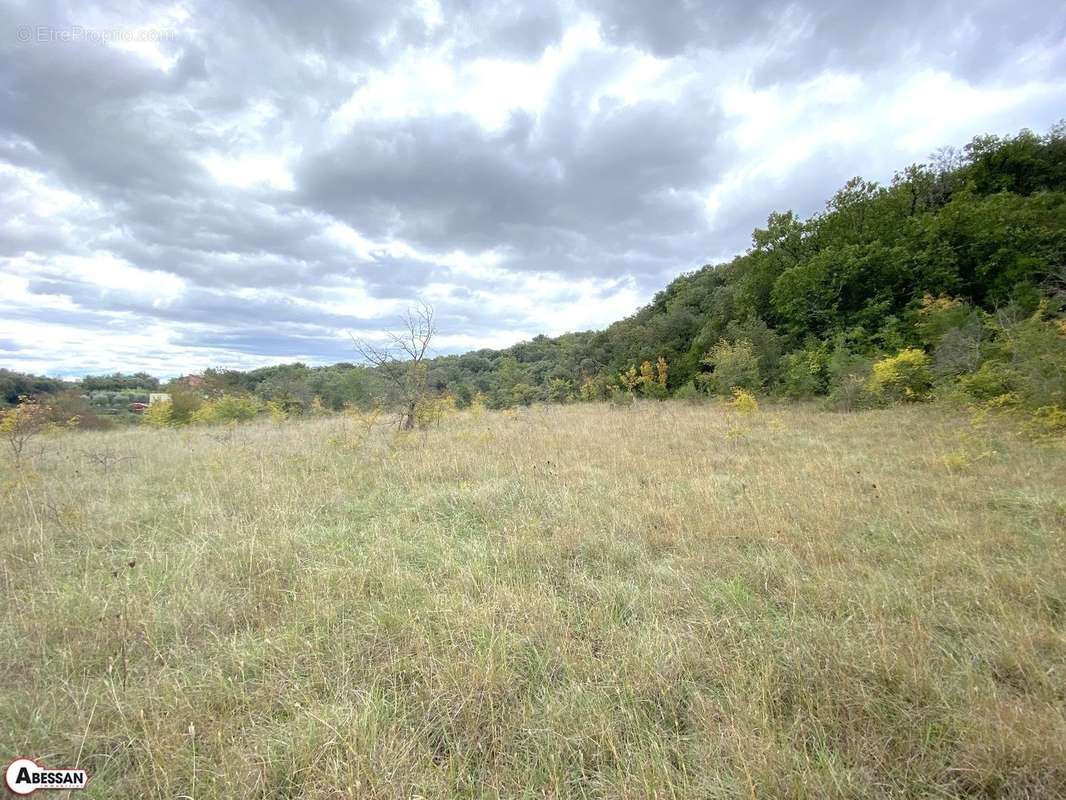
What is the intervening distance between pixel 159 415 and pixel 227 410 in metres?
2.35

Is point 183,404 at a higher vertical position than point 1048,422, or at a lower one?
higher

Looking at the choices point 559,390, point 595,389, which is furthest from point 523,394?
point 595,389

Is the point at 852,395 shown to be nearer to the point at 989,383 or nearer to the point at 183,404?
the point at 989,383

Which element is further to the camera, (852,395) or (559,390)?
(559,390)

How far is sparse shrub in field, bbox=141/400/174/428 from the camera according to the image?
1716 centimetres

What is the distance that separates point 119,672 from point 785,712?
3.40 m

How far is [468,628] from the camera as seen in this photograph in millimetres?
2348

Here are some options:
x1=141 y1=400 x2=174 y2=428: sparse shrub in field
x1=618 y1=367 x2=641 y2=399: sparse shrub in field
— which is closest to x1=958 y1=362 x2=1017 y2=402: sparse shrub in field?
x1=618 y1=367 x2=641 y2=399: sparse shrub in field

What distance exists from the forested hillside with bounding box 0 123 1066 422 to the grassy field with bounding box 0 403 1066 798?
21.7 ft

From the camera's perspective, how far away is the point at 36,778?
1.56 meters

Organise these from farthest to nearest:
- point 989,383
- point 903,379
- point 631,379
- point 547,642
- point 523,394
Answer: point 523,394 < point 631,379 < point 903,379 < point 989,383 < point 547,642

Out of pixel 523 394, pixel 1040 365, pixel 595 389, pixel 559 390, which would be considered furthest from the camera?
pixel 559 390

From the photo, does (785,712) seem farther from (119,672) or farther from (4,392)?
(4,392)

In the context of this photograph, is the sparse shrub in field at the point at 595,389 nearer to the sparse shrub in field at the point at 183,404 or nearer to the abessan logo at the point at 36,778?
the sparse shrub in field at the point at 183,404
